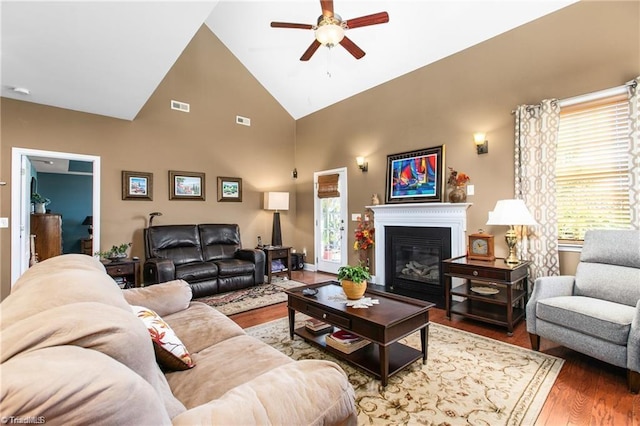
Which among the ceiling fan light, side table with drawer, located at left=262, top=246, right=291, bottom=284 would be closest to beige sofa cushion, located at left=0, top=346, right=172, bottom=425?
the ceiling fan light

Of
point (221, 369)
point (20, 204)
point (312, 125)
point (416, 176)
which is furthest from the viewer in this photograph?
point (312, 125)

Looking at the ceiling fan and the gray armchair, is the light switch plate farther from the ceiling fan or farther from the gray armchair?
the ceiling fan

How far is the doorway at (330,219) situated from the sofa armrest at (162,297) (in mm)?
3551

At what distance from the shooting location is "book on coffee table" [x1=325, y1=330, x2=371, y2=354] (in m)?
2.32

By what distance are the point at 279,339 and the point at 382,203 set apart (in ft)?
9.44

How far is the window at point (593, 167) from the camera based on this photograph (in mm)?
2934

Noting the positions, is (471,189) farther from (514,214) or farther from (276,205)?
(276,205)

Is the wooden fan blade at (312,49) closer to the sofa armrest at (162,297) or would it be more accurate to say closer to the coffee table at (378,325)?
the coffee table at (378,325)

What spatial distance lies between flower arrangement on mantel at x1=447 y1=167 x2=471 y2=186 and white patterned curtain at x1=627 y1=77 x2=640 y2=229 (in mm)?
1486

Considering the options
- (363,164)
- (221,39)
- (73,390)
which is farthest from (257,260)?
(73,390)

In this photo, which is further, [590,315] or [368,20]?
[368,20]

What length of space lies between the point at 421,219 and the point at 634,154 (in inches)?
87.5

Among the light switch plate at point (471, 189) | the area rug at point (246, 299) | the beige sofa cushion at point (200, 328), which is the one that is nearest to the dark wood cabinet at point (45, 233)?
the area rug at point (246, 299)

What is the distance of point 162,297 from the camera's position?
223cm
